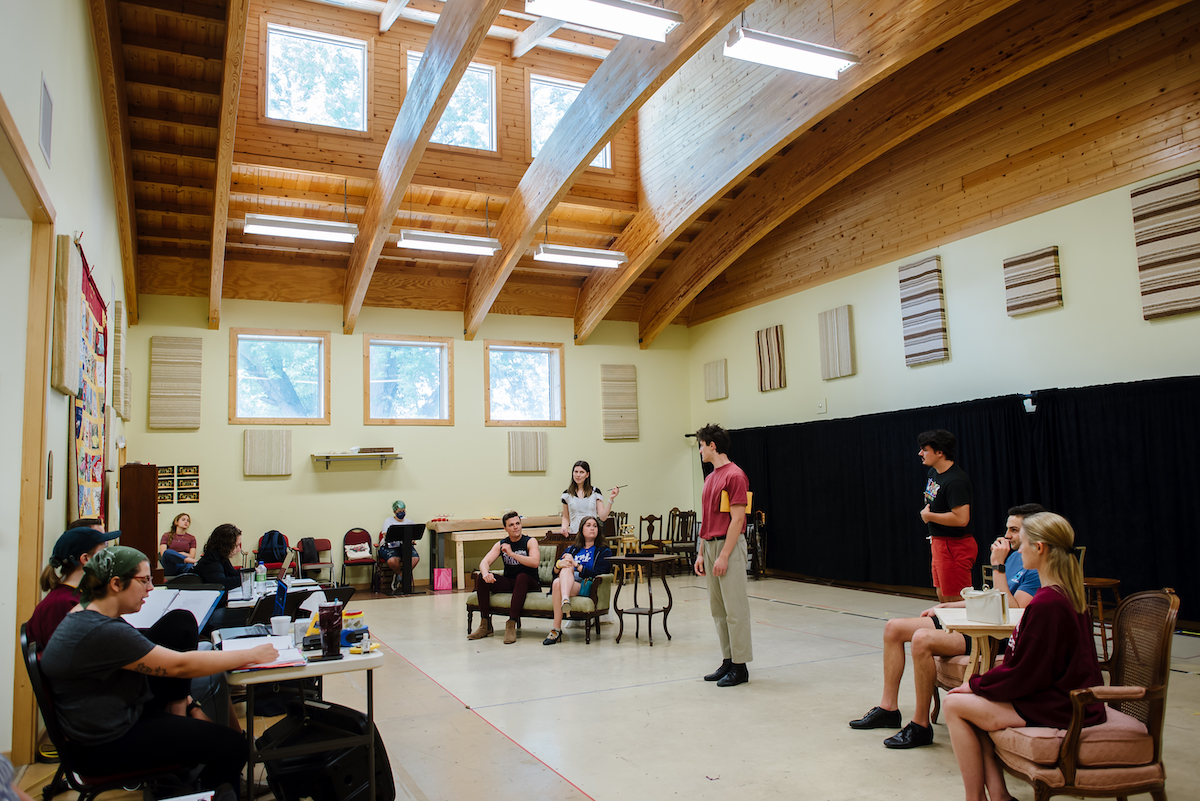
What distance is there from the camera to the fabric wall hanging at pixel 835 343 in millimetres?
9641

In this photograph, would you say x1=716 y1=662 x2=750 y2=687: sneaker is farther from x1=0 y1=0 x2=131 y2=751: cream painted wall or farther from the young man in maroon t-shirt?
x1=0 y1=0 x2=131 y2=751: cream painted wall

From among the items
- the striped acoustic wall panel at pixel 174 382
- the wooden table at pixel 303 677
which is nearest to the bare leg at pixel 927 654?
the wooden table at pixel 303 677

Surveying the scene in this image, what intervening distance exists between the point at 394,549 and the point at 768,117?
7.02 metres

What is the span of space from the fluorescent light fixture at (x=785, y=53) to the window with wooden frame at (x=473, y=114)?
4.30m

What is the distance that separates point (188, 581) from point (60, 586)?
6.10 feet

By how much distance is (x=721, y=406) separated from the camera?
12.1 meters

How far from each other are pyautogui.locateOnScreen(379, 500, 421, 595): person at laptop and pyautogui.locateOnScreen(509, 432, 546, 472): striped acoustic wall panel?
1.83 metres

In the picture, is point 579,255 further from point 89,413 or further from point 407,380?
point 89,413

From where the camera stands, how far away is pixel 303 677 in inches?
109

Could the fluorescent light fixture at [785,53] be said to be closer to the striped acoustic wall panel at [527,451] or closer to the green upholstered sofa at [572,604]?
the green upholstered sofa at [572,604]

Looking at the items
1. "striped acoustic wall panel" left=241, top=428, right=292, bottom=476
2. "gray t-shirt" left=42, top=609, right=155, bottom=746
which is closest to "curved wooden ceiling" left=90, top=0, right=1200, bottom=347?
"striped acoustic wall panel" left=241, top=428, right=292, bottom=476

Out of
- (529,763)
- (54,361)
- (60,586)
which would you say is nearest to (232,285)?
(54,361)

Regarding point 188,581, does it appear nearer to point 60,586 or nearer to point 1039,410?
point 60,586

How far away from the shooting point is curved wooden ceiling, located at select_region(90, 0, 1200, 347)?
21.2 feet
